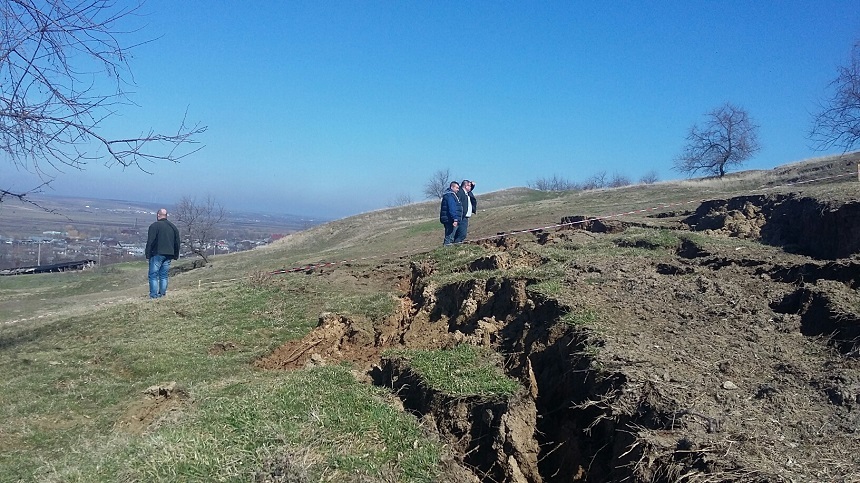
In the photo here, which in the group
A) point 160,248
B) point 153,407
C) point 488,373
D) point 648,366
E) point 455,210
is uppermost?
point 455,210

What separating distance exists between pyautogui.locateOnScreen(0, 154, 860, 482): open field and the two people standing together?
2.99 m

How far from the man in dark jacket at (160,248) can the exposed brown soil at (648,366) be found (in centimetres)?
485

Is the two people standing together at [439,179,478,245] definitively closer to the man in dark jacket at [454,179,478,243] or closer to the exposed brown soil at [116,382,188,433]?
the man in dark jacket at [454,179,478,243]

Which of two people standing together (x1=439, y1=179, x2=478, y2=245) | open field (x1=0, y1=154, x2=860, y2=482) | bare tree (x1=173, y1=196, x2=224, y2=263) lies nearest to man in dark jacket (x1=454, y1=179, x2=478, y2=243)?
two people standing together (x1=439, y1=179, x2=478, y2=245)

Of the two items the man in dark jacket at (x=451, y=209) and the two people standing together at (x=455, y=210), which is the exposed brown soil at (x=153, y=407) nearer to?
the two people standing together at (x=455, y=210)

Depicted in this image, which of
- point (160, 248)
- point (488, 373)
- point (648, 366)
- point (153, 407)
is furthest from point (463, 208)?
point (648, 366)

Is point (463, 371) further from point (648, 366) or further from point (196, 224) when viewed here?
point (196, 224)

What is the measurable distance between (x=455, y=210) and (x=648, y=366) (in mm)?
9440

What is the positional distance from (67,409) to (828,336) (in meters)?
7.55

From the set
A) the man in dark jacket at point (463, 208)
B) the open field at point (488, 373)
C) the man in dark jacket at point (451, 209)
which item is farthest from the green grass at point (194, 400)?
the man in dark jacket at point (463, 208)

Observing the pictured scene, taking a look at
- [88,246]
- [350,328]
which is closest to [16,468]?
[350,328]

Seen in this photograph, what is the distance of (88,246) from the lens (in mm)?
50812

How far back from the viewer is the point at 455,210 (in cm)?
1405

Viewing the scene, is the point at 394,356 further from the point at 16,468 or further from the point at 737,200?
the point at 737,200
